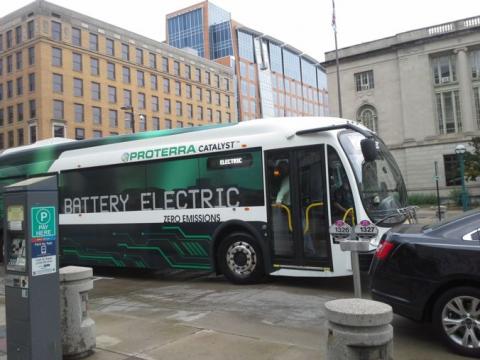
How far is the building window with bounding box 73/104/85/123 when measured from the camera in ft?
211

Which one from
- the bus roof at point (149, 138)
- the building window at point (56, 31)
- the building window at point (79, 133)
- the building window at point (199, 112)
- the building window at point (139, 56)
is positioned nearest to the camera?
the bus roof at point (149, 138)

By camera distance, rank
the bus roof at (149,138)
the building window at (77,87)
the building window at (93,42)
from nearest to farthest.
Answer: the bus roof at (149,138), the building window at (77,87), the building window at (93,42)

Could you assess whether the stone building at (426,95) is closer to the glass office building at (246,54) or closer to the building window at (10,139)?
the building window at (10,139)

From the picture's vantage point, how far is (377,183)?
8.05 meters

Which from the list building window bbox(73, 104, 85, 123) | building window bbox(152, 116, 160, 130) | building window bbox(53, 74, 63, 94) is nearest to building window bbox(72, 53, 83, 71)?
building window bbox(53, 74, 63, 94)

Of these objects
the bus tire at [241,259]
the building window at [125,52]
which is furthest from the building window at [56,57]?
the bus tire at [241,259]

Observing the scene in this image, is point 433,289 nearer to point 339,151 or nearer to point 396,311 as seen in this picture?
point 396,311

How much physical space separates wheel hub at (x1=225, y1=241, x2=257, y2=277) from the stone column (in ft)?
135

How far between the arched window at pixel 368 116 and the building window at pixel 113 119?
122 feet

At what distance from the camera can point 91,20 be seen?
68.1 m

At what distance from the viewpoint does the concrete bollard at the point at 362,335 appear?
3.35 meters

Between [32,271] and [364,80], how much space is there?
159 feet

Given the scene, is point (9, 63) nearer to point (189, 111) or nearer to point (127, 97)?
point (127, 97)

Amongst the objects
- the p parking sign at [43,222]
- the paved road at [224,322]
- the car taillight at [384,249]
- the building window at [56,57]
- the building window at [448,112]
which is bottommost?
the paved road at [224,322]
